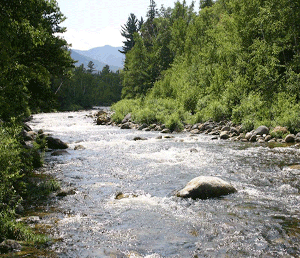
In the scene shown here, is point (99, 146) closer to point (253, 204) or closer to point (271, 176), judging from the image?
point (271, 176)

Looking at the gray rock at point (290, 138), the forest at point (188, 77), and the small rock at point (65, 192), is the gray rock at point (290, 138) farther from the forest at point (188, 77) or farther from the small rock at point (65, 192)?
the small rock at point (65, 192)

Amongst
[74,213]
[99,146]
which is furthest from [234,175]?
[99,146]

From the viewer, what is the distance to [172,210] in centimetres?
710

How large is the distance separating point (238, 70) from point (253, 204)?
73.7ft

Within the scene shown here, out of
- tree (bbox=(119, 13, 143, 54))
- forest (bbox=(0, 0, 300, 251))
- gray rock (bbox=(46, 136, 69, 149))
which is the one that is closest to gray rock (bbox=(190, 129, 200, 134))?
forest (bbox=(0, 0, 300, 251))

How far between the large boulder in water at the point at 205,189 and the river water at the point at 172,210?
0.28 m

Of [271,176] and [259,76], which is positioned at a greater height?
[259,76]

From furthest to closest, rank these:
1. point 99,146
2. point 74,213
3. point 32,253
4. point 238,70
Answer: point 238,70 → point 99,146 → point 74,213 → point 32,253

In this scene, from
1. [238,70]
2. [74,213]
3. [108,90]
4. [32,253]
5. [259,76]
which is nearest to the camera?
[32,253]

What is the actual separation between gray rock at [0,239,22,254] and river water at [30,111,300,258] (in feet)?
1.99

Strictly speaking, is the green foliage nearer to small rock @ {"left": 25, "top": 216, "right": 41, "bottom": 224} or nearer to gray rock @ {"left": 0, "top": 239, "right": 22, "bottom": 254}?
small rock @ {"left": 25, "top": 216, "right": 41, "bottom": 224}

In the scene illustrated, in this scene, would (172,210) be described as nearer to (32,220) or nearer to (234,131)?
(32,220)

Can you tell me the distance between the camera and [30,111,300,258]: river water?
520cm

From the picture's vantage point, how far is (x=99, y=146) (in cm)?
1784
